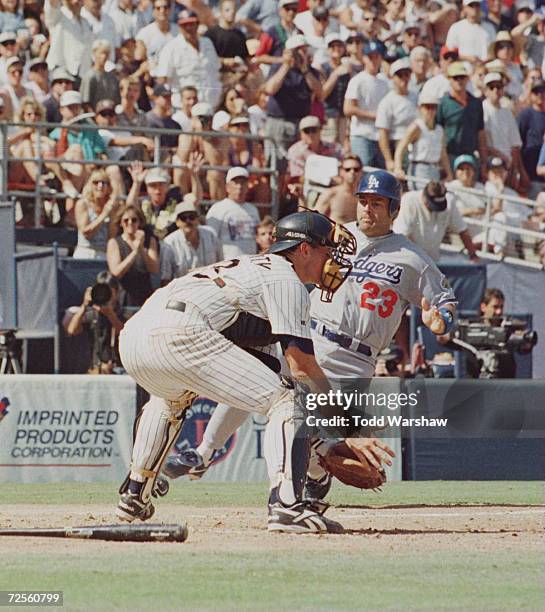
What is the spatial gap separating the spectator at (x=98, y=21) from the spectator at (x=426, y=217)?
4466 millimetres

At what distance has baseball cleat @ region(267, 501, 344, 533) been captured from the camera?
7.32 m

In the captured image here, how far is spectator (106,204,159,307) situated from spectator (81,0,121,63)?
3.62 m

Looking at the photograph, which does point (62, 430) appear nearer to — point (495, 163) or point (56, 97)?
point (56, 97)

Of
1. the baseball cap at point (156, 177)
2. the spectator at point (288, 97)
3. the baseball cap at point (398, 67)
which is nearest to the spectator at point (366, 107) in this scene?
the baseball cap at point (398, 67)

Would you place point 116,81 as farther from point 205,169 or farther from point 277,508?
point 277,508

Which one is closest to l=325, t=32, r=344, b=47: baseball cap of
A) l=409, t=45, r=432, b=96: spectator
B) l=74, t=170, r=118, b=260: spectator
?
l=409, t=45, r=432, b=96: spectator

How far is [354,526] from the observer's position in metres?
8.37

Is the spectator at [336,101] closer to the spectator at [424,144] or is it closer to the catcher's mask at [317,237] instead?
the spectator at [424,144]

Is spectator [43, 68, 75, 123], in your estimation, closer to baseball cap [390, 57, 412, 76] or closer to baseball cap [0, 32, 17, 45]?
baseball cap [0, 32, 17, 45]

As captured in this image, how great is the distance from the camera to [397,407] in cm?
1204

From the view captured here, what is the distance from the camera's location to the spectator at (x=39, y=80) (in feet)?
53.6

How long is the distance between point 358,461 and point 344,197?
7344mm

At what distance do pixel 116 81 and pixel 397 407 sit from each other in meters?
6.52

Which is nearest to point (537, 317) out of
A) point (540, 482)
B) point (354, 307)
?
point (540, 482)
